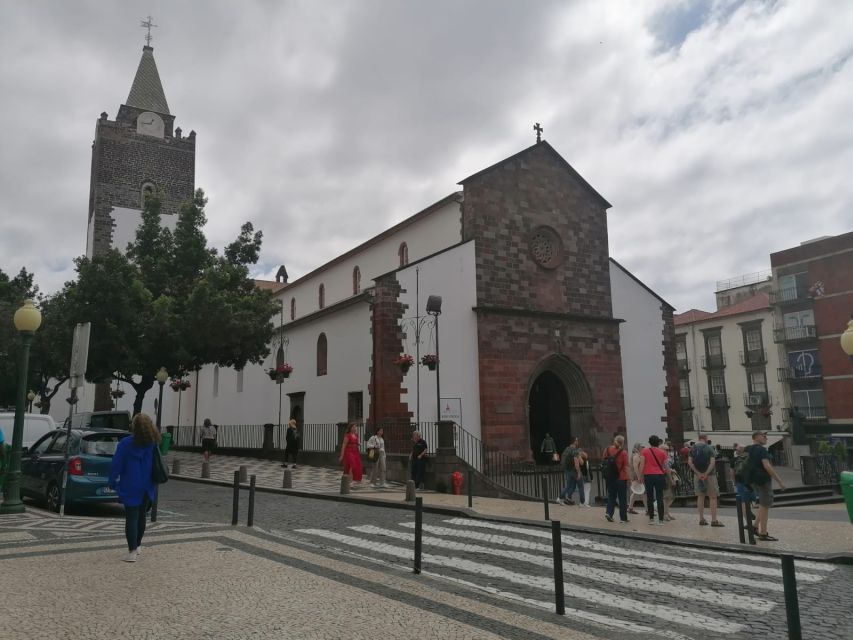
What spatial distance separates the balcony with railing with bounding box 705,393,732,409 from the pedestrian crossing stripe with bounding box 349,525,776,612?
42420 millimetres

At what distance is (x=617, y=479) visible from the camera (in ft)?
43.6

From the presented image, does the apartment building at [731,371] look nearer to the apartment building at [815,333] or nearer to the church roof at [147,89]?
the apartment building at [815,333]

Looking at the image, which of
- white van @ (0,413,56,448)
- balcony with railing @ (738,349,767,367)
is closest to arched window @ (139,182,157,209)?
white van @ (0,413,56,448)

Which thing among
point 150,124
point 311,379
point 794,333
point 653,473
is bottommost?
point 653,473

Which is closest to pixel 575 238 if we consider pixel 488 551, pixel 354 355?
pixel 354 355

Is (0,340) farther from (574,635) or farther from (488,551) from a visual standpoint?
(574,635)

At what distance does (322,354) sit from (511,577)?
68.4 ft

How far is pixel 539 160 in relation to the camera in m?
26.6

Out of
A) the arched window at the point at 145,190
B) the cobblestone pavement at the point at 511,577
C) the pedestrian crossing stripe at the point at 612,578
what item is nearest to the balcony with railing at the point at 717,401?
the cobblestone pavement at the point at 511,577

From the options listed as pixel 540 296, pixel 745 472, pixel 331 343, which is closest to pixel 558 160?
pixel 540 296

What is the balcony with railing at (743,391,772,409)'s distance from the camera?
4441 cm

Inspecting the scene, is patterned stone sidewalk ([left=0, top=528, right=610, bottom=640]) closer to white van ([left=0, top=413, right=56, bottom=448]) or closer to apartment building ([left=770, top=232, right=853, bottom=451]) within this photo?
white van ([left=0, top=413, right=56, bottom=448])

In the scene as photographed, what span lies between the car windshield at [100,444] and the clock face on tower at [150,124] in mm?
41184

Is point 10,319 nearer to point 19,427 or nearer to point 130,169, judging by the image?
point 130,169
